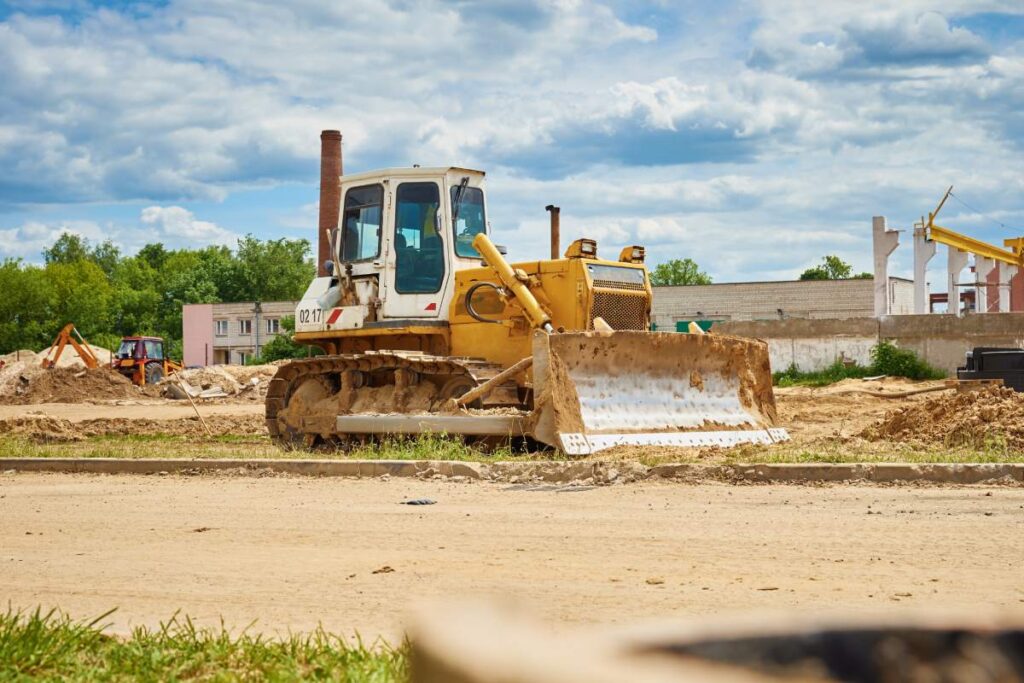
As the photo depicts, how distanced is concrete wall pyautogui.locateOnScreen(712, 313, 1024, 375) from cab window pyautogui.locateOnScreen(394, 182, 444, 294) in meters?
18.7

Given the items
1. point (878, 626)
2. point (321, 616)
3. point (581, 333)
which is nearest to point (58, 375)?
point (581, 333)

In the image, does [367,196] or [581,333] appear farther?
[367,196]

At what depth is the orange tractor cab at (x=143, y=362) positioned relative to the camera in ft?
169

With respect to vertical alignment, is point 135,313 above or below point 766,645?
above

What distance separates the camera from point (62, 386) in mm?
46469

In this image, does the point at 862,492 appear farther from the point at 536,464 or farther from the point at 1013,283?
the point at 1013,283

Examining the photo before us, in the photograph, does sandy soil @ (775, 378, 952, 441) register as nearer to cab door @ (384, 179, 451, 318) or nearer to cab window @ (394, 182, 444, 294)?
cab door @ (384, 179, 451, 318)

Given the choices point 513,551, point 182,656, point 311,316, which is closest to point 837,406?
point 311,316

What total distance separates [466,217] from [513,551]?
9.57 metres

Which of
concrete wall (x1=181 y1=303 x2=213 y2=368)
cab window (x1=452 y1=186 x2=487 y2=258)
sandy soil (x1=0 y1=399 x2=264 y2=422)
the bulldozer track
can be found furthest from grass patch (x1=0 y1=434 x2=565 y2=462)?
concrete wall (x1=181 y1=303 x2=213 y2=368)

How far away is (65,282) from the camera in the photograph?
337 feet

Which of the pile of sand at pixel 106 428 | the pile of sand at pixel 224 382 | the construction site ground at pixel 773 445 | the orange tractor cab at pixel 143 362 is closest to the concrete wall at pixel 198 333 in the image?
the orange tractor cab at pixel 143 362

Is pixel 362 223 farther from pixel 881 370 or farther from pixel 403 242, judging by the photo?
pixel 881 370

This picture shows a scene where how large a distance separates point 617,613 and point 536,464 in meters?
6.55
